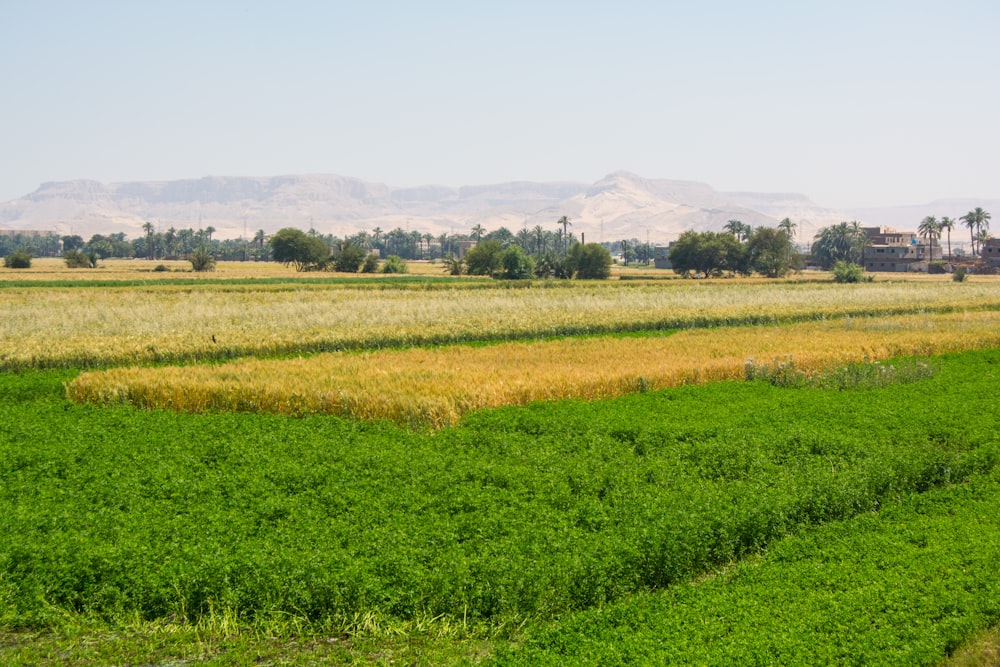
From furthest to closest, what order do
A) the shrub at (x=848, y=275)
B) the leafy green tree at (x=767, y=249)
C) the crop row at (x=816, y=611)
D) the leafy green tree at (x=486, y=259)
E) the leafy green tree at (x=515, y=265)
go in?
the leafy green tree at (x=767, y=249), the leafy green tree at (x=486, y=259), the leafy green tree at (x=515, y=265), the shrub at (x=848, y=275), the crop row at (x=816, y=611)

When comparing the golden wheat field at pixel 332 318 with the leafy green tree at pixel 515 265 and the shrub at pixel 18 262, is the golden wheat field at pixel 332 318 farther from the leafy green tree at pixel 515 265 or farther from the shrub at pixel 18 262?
the shrub at pixel 18 262

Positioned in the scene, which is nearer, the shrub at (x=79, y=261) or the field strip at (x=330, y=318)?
the field strip at (x=330, y=318)

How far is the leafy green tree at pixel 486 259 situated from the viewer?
407 feet

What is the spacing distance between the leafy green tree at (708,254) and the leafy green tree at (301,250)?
6072 cm

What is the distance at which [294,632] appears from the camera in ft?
34.1

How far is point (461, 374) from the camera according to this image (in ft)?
83.9

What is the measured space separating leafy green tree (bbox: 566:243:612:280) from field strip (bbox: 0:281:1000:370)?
5288 cm

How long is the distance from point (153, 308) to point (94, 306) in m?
5.11

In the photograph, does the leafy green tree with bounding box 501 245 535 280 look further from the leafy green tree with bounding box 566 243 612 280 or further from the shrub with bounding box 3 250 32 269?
the shrub with bounding box 3 250 32 269

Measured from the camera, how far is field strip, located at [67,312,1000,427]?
22.1 metres

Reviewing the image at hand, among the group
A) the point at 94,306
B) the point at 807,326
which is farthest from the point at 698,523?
the point at 94,306

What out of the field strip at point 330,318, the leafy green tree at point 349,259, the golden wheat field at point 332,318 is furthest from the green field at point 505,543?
the leafy green tree at point 349,259

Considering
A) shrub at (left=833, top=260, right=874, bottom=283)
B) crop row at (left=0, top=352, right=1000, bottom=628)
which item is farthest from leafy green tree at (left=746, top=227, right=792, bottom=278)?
crop row at (left=0, top=352, right=1000, bottom=628)

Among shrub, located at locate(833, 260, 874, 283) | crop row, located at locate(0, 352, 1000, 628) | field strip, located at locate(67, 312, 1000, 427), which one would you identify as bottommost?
crop row, located at locate(0, 352, 1000, 628)
